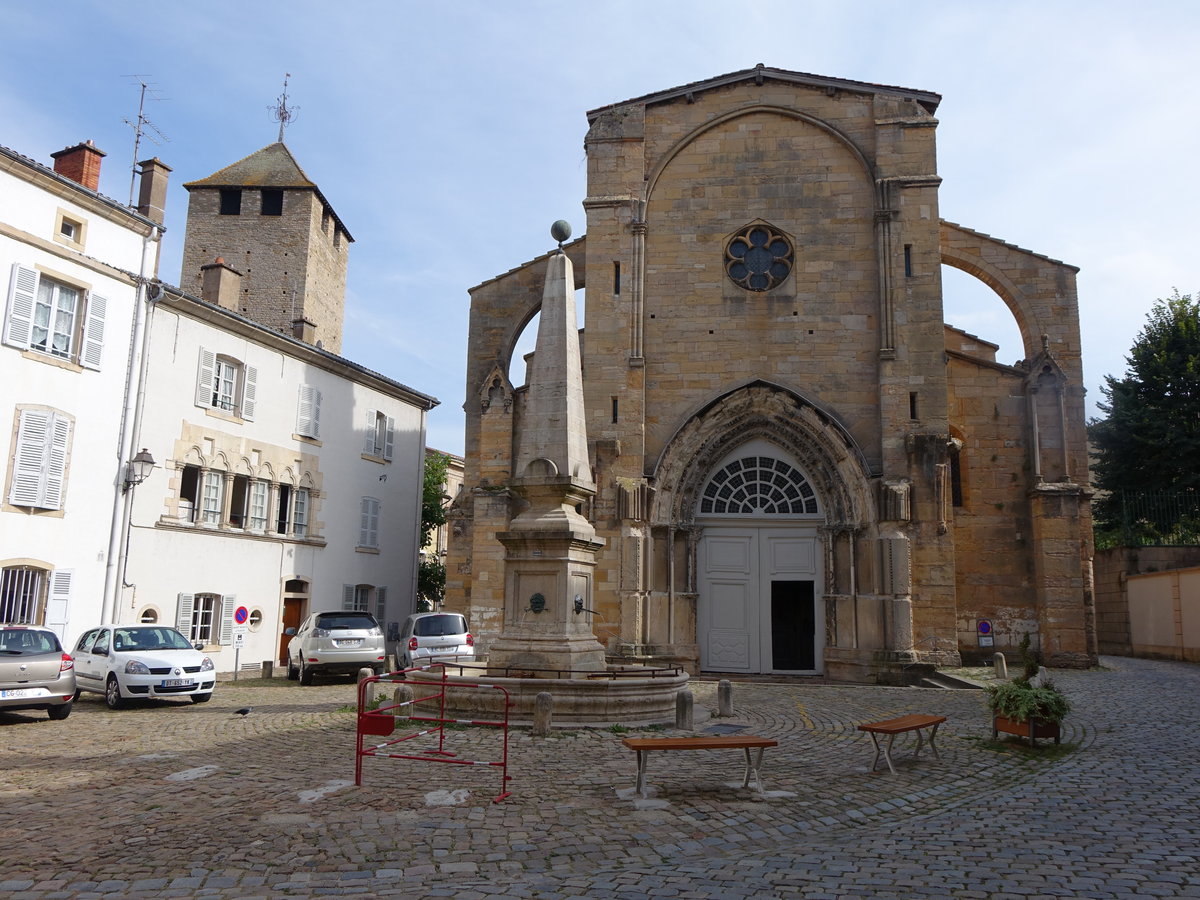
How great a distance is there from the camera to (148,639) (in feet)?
47.1

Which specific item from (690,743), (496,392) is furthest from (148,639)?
(690,743)

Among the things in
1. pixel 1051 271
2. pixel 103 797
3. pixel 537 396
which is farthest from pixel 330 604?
pixel 1051 271

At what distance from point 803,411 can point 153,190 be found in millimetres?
14811

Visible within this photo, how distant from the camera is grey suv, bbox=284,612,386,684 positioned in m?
16.9

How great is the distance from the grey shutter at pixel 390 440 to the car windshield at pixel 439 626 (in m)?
10.0

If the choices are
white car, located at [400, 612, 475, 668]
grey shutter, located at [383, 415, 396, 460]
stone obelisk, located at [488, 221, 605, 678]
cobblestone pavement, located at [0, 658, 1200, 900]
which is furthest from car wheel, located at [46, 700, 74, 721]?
grey shutter, located at [383, 415, 396, 460]

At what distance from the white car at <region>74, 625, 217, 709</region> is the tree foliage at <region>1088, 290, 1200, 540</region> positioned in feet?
78.0

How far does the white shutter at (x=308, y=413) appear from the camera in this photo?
22.7 metres

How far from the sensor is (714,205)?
788 inches

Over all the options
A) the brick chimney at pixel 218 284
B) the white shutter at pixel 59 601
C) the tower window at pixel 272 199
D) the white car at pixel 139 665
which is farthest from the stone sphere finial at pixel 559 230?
the tower window at pixel 272 199

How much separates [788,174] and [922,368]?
5.28 m

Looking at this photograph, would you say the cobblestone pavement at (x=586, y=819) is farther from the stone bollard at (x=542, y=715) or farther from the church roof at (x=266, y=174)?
the church roof at (x=266, y=174)

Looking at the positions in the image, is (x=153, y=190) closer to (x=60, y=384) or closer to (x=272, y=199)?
(x=60, y=384)

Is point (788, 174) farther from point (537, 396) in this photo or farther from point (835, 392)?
point (537, 396)
